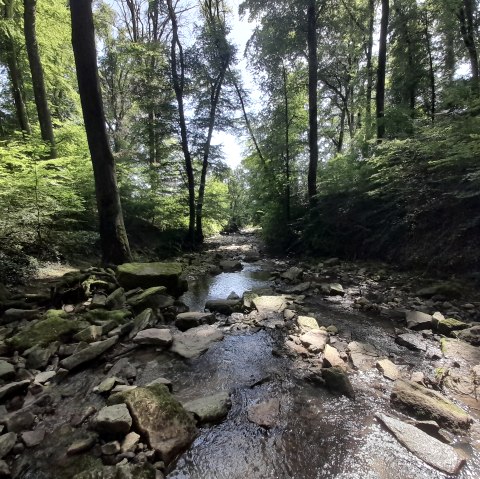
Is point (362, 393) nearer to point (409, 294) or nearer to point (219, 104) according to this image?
point (409, 294)

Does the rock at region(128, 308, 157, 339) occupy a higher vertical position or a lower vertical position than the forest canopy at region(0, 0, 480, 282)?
lower

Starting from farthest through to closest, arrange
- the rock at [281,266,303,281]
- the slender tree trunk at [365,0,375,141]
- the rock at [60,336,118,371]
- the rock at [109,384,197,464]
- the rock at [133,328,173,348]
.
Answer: the slender tree trunk at [365,0,375,141], the rock at [281,266,303,281], the rock at [133,328,173,348], the rock at [60,336,118,371], the rock at [109,384,197,464]

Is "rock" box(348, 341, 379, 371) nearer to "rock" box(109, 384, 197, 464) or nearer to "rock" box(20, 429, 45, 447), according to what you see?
"rock" box(109, 384, 197, 464)

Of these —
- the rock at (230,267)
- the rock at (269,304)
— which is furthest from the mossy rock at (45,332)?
the rock at (230,267)

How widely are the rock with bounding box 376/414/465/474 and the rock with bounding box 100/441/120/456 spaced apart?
2.31m

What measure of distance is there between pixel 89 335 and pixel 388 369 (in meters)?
3.77

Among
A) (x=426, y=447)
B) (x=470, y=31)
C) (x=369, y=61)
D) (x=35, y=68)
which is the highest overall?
(x=369, y=61)

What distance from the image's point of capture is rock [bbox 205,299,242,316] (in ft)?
19.0

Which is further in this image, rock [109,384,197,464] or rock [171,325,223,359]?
rock [171,325,223,359]

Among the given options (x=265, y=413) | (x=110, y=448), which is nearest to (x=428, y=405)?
(x=265, y=413)

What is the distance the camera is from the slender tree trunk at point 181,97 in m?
14.0

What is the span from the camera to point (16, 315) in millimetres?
4430

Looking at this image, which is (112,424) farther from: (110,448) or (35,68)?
(35,68)

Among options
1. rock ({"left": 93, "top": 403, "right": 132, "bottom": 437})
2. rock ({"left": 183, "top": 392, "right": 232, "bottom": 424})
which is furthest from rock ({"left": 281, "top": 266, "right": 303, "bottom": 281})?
rock ({"left": 93, "top": 403, "right": 132, "bottom": 437})
